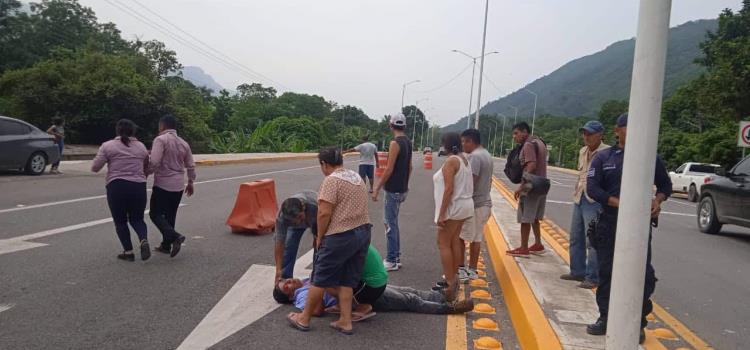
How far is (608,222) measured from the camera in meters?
4.39

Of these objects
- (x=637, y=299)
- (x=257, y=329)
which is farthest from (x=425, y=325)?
(x=637, y=299)

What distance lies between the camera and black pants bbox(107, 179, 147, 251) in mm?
6113

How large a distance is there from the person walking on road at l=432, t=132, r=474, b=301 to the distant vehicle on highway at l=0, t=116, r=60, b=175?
12974 mm

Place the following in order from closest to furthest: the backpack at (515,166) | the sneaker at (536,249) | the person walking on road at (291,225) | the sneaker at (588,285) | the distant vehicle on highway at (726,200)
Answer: the person walking on road at (291,225) → the sneaker at (588,285) → the backpack at (515,166) → the sneaker at (536,249) → the distant vehicle on highway at (726,200)

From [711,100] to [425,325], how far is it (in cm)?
2493

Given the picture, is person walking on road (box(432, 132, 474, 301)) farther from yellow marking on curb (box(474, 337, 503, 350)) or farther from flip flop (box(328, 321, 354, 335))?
flip flop (box(328, 321, 354, 335))

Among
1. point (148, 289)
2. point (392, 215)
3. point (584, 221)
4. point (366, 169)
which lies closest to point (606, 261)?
point (584, 221)

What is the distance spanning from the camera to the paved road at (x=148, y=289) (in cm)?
414

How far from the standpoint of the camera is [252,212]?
8.30 metres

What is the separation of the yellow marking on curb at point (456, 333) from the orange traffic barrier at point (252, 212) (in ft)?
13.4

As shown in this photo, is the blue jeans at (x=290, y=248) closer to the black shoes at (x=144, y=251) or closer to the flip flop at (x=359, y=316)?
the flip flop at (x=359, y=316)

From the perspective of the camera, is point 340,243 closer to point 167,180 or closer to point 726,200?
point 167,180

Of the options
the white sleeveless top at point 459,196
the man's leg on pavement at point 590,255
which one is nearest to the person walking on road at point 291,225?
the white sleeveless top at point 459,196

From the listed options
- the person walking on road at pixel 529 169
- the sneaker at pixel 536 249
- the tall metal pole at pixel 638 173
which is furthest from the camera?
the sneaker at pixel 536 249
